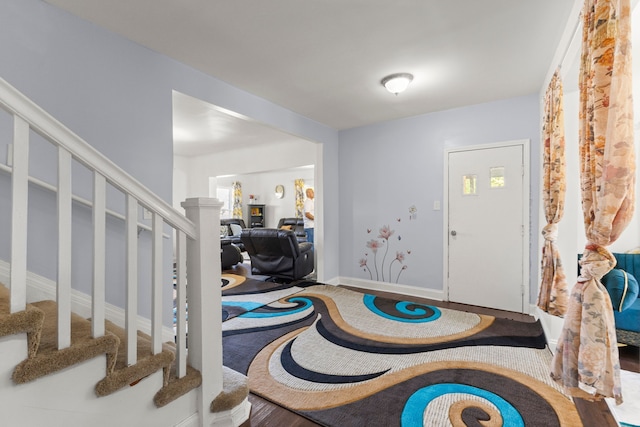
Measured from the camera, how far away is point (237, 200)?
31.2 feet

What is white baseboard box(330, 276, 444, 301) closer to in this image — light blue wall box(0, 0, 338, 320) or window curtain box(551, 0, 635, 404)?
window curtain box(551, 0, 635, 404)

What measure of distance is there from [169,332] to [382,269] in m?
2.96

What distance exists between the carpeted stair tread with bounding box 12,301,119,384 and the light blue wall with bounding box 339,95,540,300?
12.0 feet

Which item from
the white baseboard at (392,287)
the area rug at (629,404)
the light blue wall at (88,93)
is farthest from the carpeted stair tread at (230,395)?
the white baseboard at (392,287)

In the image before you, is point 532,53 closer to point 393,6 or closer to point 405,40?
point 405,40

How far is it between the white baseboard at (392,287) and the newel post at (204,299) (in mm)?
3149

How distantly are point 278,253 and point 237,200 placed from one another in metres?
5.27

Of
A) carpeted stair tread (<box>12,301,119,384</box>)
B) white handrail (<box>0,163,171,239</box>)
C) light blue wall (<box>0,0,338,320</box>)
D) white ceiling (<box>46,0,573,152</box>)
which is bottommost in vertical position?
carpeted stair tread (<box>12,301,119,384</box>)

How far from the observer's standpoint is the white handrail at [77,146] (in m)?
0.98

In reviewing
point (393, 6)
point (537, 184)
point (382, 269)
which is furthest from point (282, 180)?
point (393, 6)

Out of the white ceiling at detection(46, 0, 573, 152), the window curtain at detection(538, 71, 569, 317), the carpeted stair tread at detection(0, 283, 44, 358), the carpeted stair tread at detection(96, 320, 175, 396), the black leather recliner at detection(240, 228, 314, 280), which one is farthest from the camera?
the black leather recliner at detection(240, 228, 314, 280)

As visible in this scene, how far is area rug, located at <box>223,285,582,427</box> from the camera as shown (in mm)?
1751

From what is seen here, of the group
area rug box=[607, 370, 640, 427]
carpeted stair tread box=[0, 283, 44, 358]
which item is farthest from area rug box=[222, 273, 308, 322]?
area rug box=[607, 370, 640, 427]

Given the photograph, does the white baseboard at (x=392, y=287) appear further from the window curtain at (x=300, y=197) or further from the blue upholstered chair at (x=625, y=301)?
the window curtain at (x=300, y=197)
